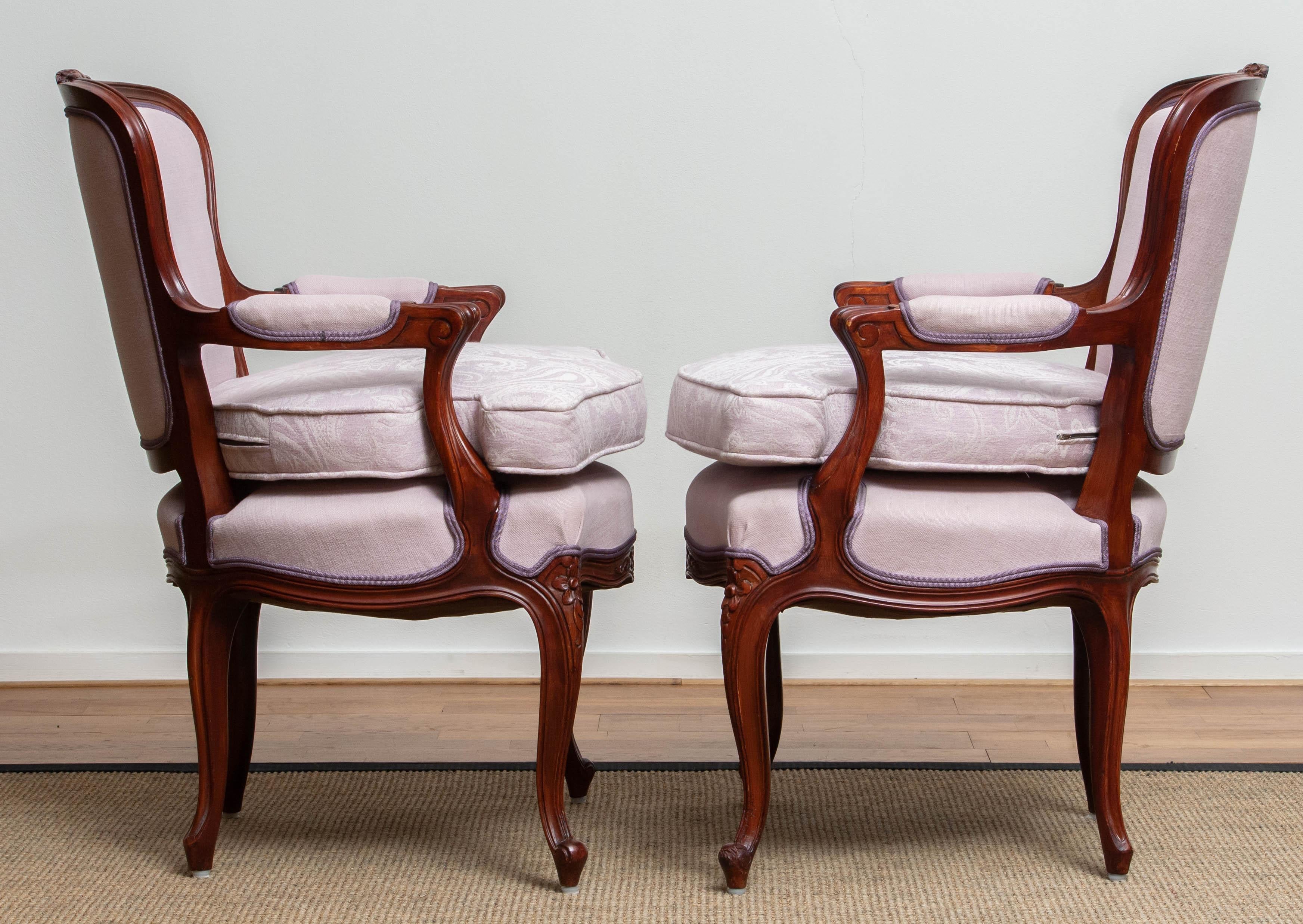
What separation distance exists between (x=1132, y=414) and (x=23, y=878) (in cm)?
147

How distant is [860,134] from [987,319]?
3.25 ft

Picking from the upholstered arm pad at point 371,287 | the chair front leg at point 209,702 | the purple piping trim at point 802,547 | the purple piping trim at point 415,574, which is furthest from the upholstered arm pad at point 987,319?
the chair front leg at point 209,702

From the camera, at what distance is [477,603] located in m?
1.37

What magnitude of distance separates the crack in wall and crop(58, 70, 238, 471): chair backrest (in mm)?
1225

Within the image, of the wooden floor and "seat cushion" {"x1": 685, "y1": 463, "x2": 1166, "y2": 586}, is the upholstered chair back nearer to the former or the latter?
"seat cushion" {"x1": 685, "y1": 463, "x2": 1166, "y2": 586}

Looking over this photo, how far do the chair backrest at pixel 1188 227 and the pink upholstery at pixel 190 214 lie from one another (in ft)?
3.67

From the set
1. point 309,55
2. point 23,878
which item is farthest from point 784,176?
point 23,878

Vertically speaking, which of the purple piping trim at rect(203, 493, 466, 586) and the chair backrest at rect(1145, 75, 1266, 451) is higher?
the chair backrest at rect(1145, 75, 1266, 451)

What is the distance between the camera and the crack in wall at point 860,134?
2121 mm

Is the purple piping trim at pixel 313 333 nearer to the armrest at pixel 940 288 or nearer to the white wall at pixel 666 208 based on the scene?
the armrest at pixel 940 288

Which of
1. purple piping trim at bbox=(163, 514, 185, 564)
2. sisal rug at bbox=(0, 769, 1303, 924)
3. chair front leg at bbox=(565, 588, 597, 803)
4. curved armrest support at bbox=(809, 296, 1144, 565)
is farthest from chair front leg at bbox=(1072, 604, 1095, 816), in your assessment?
purple piping trim at bbox=(163, 514, 185, 564)

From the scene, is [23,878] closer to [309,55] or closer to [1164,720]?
[309,55]

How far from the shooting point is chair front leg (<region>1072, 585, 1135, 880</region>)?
1373mm

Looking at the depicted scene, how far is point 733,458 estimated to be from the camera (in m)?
1.34
